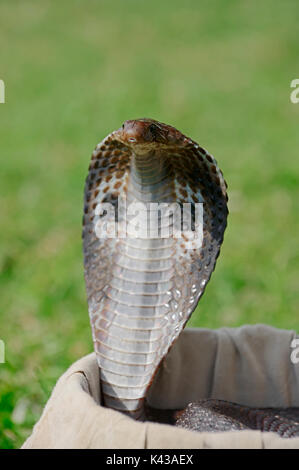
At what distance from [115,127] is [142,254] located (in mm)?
3829

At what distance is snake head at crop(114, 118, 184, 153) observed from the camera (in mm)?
1526

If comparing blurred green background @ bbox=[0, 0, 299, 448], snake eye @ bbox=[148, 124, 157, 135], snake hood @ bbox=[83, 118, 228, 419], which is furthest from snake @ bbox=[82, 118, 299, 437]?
blurred green background @ bbox=[0, 0, 299, 448]

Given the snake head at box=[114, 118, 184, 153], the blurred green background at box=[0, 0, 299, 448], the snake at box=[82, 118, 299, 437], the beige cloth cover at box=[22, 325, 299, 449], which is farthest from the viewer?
the blurred green background at box=[0, 0, 299, 448]

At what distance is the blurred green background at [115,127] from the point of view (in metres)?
3.06

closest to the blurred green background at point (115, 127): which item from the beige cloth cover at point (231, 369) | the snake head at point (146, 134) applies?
the beige cloth cover at point (231, 369)

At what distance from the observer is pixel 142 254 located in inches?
71.7

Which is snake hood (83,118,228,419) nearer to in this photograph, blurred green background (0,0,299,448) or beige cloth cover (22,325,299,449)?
beige cloth cover (22,325,299,449)

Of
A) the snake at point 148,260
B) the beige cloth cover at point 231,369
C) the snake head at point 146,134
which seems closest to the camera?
the snake head at point 146,134

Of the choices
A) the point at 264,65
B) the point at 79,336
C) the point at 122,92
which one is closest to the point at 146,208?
the point at 79,336

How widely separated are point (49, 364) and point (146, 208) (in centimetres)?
106

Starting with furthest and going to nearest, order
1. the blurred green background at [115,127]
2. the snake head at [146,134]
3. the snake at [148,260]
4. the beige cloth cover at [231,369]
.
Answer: the blurred green background at [115,127], the beige cloth cover at [231,369], the snake at [148,260], the snake head at [146,134]

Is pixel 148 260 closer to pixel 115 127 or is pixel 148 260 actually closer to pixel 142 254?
pixel 142 254

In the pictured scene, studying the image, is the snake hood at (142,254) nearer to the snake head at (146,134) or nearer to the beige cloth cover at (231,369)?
the snake head at (146,134)

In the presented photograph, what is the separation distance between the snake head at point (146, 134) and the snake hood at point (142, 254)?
0.08 meters
